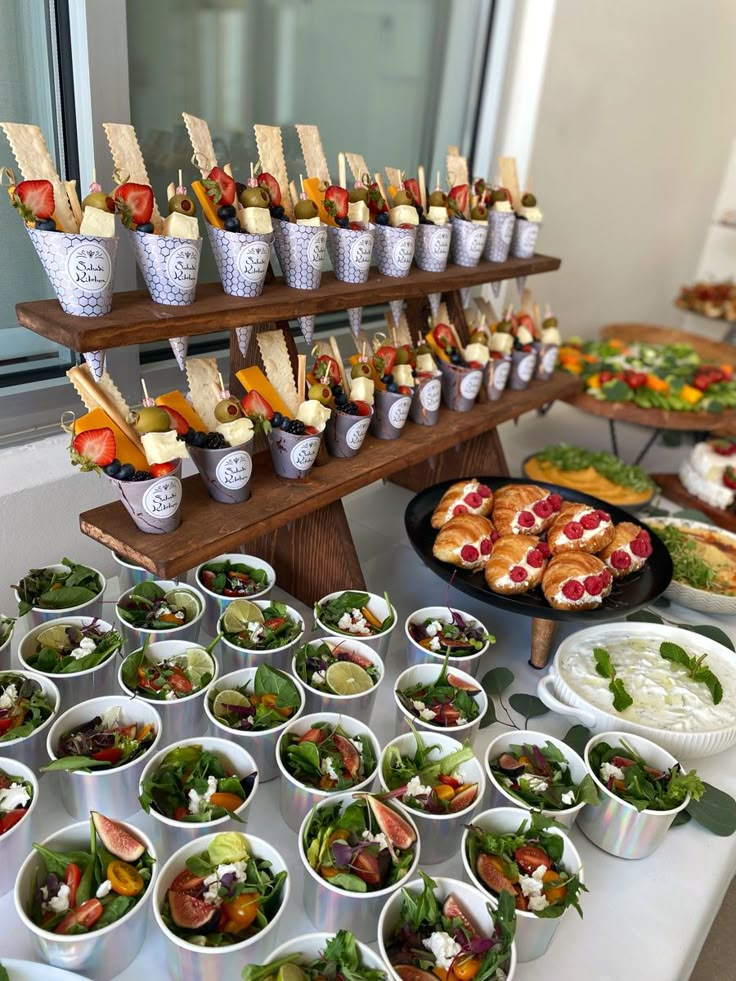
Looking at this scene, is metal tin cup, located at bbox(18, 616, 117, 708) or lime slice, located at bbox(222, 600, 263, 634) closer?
metal tin cup, located at bbox(18, 616, 117, 708)

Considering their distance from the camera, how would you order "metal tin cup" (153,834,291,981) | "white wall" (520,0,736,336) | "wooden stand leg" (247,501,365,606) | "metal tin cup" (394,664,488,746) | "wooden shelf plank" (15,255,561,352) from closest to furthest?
"metal tin cup" (153,834,291,981) → "wooden shelf plank" (15,255,561,352) → "metal tin cup" (394,664,488,746) → "wooden stand leg" (247,501,365,606) → "white wall" (520,0,736,336)

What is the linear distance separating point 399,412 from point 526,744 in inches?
26.1

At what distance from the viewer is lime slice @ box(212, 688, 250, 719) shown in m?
1.06

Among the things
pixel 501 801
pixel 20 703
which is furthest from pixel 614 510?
pixel 20 703

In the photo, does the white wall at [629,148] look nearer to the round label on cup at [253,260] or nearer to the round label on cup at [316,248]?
the round label on cup at [316,248]

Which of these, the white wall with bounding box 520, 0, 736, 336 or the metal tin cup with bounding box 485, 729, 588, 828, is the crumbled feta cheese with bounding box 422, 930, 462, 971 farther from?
the white wall with bounding box 520, 0, 736, 336

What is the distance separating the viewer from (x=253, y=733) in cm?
101

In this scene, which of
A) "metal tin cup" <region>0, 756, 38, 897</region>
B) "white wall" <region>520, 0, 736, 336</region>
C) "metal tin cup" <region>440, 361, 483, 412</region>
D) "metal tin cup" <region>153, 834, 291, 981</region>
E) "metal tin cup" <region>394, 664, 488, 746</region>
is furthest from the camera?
"white wall" <region>520, 0, 736, 336</region>

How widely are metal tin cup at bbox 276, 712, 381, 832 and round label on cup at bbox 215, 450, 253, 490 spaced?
372 millimetres

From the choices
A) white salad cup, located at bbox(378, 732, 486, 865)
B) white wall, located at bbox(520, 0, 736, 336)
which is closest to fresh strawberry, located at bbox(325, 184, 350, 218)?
white salad cup, located at bbox(378, 732, 486, 865)

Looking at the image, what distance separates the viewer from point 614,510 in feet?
5.45

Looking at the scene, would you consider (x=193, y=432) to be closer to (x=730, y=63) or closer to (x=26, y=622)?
(x=26, y=622)

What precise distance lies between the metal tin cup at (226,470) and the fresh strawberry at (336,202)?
44 centimetres

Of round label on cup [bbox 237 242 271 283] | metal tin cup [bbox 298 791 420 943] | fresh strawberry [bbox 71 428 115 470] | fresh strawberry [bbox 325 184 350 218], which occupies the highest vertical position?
fresh strawberry [bbox 325 184 350 218]
